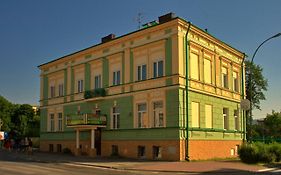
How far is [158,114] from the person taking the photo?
27.2m

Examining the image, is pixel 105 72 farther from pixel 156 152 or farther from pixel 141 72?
pixel 156 152

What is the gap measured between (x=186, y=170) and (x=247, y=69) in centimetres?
3371

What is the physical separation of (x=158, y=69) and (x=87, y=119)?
7.45 meters

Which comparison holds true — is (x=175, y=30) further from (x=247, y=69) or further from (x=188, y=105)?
(x=247, y=69)

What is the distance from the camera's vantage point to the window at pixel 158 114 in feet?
88.4

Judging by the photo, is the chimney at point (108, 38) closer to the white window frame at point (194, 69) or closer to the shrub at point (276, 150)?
the white window frame at point (194, 69)

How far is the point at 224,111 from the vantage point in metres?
32.2

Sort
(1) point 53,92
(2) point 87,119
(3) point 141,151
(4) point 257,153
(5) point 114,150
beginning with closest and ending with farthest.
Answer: (4) point 257,153 → (3) point 141,151 → (2) point 87,119 → (5) point 114,150 → (1) point 53,92

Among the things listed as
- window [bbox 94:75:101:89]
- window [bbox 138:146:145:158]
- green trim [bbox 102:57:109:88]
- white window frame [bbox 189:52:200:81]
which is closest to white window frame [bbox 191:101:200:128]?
white window frame [bbox 189:52:200:81]

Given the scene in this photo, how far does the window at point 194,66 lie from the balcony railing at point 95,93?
8.48 meters

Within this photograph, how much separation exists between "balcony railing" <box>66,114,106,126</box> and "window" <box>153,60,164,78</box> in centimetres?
662

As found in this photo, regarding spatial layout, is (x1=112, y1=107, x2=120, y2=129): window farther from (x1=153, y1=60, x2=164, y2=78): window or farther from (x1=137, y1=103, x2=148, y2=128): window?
(x1=153, y1=60, x2=164, y2=78): window

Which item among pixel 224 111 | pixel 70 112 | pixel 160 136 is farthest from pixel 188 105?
pixel 70 112

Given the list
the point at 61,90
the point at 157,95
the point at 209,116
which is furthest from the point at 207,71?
the point at 61,90
